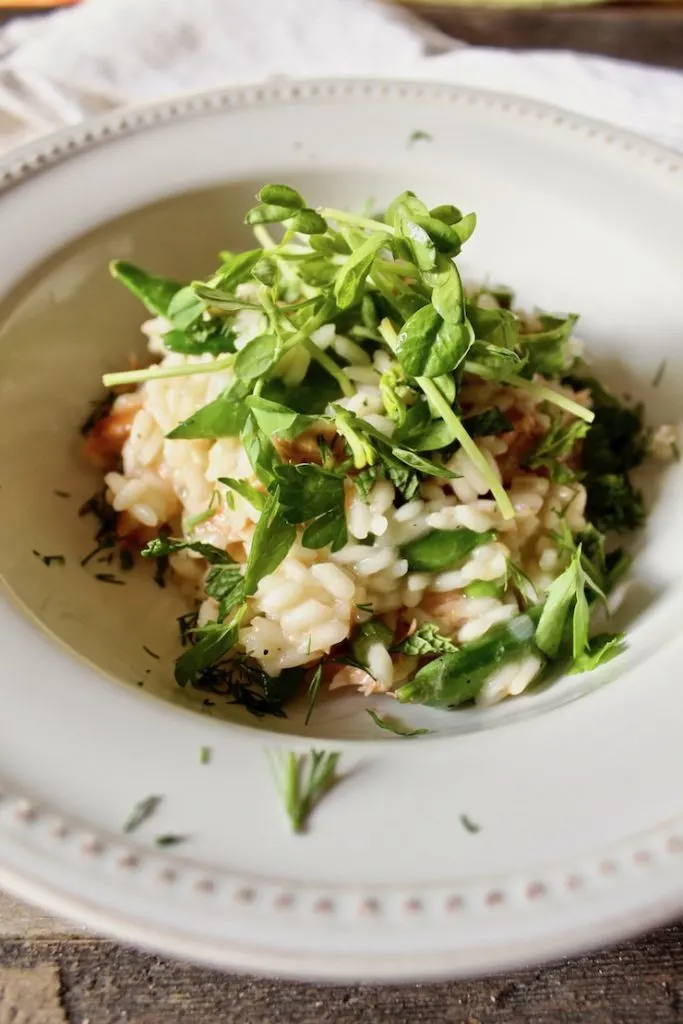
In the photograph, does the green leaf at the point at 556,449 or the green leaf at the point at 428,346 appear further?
the green leaf at the point at 556,449

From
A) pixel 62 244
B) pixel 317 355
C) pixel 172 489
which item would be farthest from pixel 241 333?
pixel 62 244

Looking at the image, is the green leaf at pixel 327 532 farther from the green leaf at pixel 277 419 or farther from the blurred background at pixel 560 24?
the blurred background at pixel 560 24

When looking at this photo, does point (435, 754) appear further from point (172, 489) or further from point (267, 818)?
point (172, 489)

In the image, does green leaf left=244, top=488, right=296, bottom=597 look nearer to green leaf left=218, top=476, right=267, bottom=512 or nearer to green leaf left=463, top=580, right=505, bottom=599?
green leaf left=218, top=476, right=267, bottom=512

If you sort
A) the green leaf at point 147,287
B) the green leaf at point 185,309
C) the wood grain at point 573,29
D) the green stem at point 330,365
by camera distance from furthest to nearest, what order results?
1. the wood grain at point 573,29
2. the green leaf at point 147,287
3. the green leaf at point 185,309
4. the green stem at point 330,365

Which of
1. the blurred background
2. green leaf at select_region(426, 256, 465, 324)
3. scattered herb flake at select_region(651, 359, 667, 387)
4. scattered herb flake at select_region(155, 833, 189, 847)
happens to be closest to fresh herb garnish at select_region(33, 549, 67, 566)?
scattered herb flake at select_region(155, 833, 189, 847)

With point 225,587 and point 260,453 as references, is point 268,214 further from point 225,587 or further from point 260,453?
point 225,587

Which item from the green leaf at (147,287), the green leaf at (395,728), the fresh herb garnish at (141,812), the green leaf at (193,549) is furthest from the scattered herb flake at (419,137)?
the fresh herb garnish at (141,812)

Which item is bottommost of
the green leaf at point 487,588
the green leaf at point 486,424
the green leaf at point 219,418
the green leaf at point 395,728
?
the green leaf at point 395,728

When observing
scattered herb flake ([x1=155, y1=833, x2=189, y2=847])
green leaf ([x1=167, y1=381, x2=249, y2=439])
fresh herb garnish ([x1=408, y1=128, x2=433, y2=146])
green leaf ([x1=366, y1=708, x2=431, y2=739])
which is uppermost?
fresh herb garnish ([x1=408, y1=128, x2=433, y2=146])
